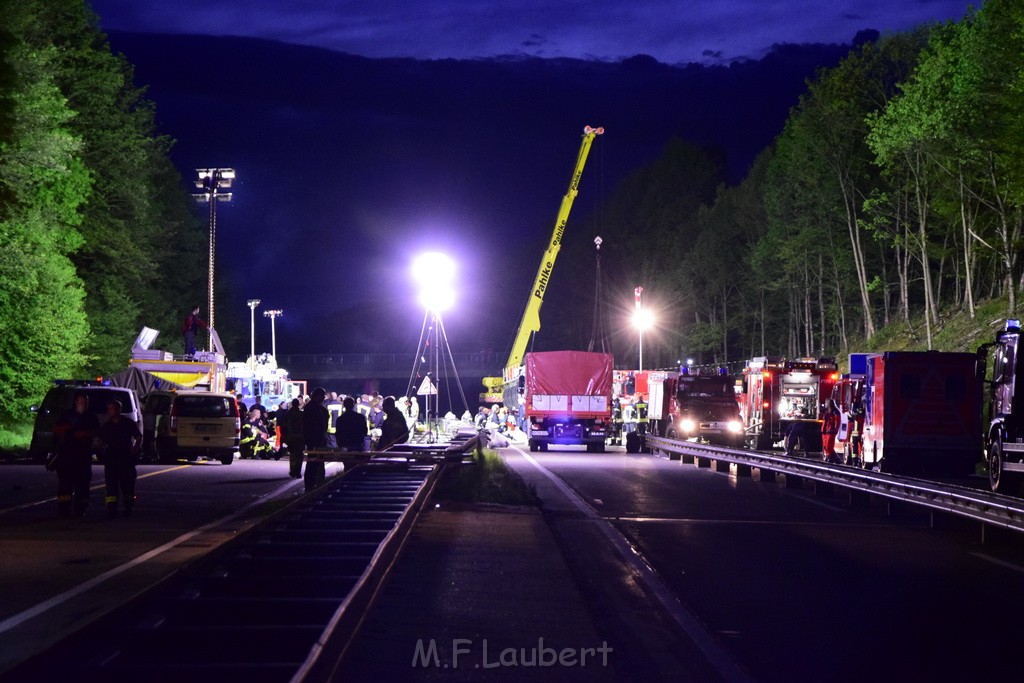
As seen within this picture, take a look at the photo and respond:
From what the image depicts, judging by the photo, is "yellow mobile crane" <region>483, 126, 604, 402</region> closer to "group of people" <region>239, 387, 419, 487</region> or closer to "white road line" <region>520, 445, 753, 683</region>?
"group of people" <region>239, 387, 419, 487</region>

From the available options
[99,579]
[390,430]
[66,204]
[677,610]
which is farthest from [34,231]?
[677,610]

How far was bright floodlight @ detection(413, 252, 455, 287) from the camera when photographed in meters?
55.9

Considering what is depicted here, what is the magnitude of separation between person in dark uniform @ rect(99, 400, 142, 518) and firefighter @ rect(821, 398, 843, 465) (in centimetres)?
2129

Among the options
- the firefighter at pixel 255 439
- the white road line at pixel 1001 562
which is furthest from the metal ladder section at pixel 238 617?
the firefighter at pixel 255 439

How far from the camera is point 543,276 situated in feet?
253

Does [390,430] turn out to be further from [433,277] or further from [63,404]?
[433,277]

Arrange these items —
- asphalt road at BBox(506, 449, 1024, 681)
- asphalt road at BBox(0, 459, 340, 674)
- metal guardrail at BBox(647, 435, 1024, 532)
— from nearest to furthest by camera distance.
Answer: asphalt road at BBox(506, 449, 1024, 681) < asphalt road at BBox(0, 459, 340, 674) < metal guardrail at BBox(647, 435, 1024, 532)

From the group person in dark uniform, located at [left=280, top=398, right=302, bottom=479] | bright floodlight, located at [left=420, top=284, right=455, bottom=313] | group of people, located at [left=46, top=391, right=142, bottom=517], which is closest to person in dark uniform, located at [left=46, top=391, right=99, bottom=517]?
group of people, located at [left=46, top=391, right=142, bottom=517]

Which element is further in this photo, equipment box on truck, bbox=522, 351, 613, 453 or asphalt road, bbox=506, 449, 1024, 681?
equipment box on truck, bbox=522, 351, 613, 453

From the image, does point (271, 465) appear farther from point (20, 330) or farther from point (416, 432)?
point (20, 330)

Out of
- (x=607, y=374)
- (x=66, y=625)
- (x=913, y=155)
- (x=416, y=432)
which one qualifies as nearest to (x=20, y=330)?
(x=416, y=432)

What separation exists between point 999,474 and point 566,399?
990 inches

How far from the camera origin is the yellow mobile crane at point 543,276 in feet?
250

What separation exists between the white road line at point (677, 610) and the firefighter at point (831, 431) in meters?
16.8
